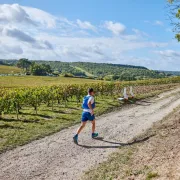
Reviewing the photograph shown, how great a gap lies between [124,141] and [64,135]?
10.7 feet

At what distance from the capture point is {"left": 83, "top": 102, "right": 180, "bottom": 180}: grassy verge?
28.7 feet

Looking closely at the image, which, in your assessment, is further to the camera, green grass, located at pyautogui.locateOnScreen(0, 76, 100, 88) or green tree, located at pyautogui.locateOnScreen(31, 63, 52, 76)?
green tree, located at pyautogui.locateOnScreen(31, 63, 52, 76)

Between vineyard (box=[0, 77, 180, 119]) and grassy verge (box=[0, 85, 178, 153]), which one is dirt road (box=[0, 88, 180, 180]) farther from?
vineyard (box=[0, 77, 180, 119])

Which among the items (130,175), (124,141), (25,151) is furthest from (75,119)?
(130,175)

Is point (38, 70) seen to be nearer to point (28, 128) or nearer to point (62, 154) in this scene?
point (28, 128)

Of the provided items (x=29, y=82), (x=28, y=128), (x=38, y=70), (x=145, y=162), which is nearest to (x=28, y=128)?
(x=28, y=128)

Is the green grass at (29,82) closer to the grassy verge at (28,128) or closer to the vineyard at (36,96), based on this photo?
the vineyard at (36,96)

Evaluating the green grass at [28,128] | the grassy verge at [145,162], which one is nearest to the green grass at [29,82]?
Result: the green grass at [28,128]

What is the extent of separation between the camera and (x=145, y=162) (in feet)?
32.8

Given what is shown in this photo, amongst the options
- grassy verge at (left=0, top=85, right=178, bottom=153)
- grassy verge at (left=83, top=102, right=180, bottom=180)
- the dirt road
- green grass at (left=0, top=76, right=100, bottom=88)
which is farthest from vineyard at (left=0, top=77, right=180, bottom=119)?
green grass at (left=0, top=76, right=100, bottom=88)

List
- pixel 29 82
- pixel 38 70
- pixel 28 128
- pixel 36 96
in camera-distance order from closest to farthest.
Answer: pixel 28 128 → pixel 36 96 → pixel 29 82 → pixel 38 70

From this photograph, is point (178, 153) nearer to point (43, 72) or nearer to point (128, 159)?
point (128, 159)

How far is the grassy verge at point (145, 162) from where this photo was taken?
8.74 meters

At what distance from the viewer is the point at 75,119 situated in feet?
65.1
